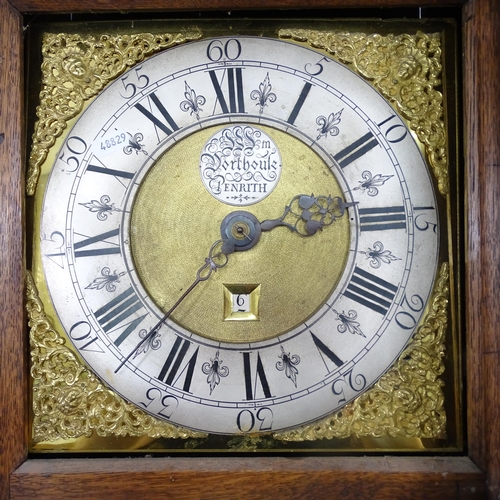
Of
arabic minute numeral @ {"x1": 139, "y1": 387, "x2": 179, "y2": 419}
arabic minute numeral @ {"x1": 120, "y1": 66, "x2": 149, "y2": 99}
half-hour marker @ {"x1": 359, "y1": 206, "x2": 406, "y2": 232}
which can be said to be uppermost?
arabic minute numeral @ {"x1": 120, "y1": 66, "x2": 149, "y2": 99}

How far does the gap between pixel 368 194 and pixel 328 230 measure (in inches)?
3.6

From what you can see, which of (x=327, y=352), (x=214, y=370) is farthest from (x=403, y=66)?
(x=214, y=370)

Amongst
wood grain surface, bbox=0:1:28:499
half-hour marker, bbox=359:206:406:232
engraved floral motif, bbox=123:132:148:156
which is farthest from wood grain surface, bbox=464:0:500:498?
wood grain surface, bbox=0:1:28:499

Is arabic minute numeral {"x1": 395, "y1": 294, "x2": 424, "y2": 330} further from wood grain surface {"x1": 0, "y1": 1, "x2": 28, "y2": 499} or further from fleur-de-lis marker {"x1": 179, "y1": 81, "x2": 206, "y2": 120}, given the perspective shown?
wood grain surface {"x1": 0, "y1": 1, "x2": 28, "y2": 499}

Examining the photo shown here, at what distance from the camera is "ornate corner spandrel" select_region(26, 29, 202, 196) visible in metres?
1.09

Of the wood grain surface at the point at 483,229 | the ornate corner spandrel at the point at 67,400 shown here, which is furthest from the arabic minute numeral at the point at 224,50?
the ornate corner spandrel at the point at 67,400

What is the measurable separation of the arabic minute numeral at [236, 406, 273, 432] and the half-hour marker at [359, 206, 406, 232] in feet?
1.15

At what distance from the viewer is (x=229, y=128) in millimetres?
1085

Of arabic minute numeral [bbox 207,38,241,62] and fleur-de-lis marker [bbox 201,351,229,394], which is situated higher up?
arabic minute numeral [bbox 207,38,241,62]

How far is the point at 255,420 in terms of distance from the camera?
3.47 ft

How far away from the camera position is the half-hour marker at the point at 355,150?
1077 mm

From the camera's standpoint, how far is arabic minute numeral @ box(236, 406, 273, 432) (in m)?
1.06

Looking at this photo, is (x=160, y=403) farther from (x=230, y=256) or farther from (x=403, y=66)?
(x=403, y=66)

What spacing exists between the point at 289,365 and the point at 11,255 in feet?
1.64
